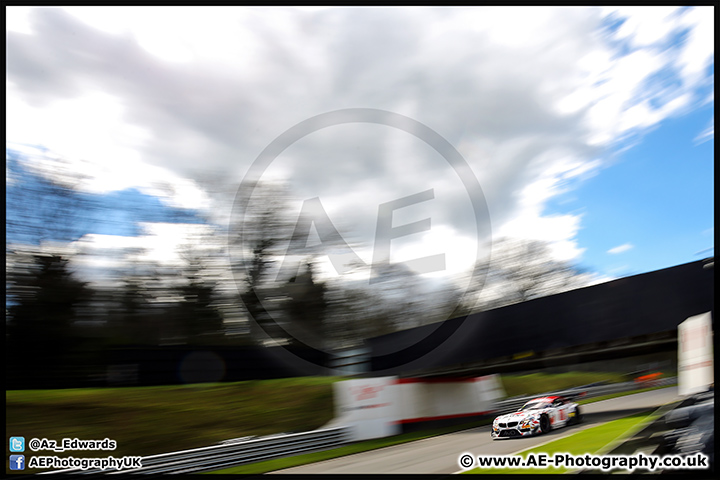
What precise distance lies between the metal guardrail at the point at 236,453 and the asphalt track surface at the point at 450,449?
103cm

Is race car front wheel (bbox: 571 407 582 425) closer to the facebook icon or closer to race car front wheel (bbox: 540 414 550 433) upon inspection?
race car front wheel (bbox: 540 414 550 433)


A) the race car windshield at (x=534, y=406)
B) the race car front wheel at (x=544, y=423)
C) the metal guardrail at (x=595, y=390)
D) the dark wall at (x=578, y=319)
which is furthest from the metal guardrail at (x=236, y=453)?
the race car front wheel at (x=544, y=423)

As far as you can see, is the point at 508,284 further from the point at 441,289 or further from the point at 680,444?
the point at 680,444

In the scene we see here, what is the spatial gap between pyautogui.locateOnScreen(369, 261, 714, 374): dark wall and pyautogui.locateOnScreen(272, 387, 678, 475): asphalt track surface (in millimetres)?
1794

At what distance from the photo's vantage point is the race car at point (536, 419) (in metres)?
8.52

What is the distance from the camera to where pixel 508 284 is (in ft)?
38.7

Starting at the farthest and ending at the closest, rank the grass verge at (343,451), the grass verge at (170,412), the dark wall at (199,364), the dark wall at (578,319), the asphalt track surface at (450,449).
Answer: the dark wall at (199,364)
the grass verge at (343,451)
the grass verge at (170,412)
the asphalt track surface at (450,449)
the dark wall at (578,319)

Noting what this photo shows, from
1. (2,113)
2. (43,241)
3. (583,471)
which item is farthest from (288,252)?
(583,471)

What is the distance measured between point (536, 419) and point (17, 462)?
363 inches

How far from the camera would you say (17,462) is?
682 cm

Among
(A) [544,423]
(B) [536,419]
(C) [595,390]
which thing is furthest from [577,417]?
(C) [595,390]

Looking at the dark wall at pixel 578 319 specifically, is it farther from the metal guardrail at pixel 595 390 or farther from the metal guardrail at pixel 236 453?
the metal guardrail at pixel 236 453

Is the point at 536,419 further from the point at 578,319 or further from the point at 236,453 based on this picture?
the point at 236,453

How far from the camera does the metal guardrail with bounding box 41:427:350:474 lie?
7.91 m
